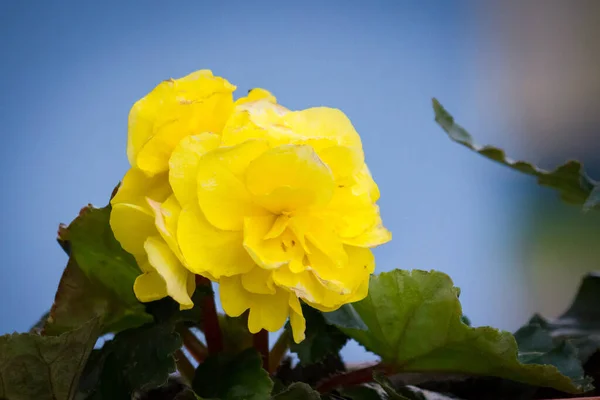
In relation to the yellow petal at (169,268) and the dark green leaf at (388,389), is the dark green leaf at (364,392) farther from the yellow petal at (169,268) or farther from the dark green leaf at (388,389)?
the yellow petal at (169,268)

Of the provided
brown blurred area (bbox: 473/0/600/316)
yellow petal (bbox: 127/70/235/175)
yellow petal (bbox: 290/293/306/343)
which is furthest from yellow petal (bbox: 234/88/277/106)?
brown blurred area (bbox: 473/0/600/316)

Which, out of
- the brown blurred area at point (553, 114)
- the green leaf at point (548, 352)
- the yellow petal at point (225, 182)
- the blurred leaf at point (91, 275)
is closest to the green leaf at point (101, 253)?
the blurred leaf at point (91, 275)

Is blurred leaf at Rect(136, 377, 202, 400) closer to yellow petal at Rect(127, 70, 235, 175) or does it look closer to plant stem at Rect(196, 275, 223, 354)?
plant stem at Rect(196, 275, 223, 354)

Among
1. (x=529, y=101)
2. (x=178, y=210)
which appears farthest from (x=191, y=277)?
(x=529, y=101)

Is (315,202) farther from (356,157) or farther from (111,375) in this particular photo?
(111,375)

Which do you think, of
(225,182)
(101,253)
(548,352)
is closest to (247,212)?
(225,182)

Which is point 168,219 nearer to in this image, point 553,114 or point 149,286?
point 149,286
